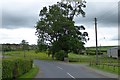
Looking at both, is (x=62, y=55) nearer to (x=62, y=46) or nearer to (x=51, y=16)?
(x=62, y=46)

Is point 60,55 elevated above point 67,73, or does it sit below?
above

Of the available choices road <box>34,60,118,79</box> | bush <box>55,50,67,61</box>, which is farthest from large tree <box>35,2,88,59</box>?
road <box>34,60,118,79</box>

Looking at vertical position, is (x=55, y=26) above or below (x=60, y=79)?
above

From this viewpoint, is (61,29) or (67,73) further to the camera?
(61,29)

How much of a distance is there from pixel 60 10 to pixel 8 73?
67.2 metres

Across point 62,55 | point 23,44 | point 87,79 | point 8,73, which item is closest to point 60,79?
point 87,79

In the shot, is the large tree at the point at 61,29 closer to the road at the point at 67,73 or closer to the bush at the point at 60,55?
the bush at the point at 60,55

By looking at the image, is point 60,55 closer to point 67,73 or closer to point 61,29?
point 61,29

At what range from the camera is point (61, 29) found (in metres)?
82.8

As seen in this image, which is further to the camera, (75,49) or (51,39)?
(51,39)

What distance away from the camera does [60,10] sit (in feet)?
283

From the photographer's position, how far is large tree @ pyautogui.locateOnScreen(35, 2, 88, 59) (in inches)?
3185

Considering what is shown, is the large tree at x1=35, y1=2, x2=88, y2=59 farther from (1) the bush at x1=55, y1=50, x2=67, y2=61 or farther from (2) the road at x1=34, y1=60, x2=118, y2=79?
(2) the road at x1=34, y1=60, x2=118, y2=79

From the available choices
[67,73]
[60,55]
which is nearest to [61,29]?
[60,55]
